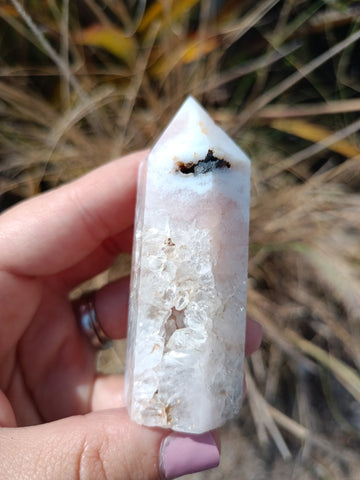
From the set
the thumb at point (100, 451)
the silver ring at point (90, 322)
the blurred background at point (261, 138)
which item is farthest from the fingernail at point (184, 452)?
the blurred background at point (261, 138)

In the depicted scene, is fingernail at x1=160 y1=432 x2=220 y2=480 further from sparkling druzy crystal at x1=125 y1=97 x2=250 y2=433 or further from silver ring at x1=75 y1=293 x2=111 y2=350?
silver ring at x1=75 y1=293 x2=111 y2=350

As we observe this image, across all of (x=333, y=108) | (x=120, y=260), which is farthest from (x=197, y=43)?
(x=120, y=260)

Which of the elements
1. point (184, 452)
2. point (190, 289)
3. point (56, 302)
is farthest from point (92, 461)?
point (56, 302)

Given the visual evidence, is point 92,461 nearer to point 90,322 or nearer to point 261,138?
point 90,322

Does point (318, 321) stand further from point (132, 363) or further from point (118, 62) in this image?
point (118, 62)

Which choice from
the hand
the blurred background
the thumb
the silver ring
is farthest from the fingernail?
the blurred background

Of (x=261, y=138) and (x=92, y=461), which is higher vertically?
(x=261, y=138)

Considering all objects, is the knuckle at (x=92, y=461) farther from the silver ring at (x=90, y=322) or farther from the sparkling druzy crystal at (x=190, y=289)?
the silver ring at (x=90, y=322)
